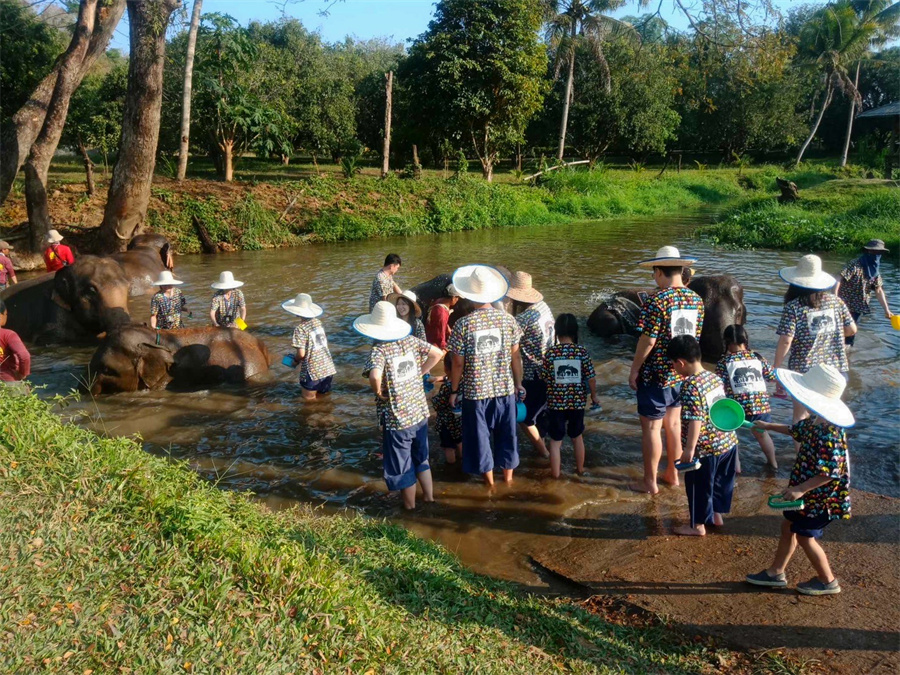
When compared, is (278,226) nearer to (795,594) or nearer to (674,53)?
(674,53)

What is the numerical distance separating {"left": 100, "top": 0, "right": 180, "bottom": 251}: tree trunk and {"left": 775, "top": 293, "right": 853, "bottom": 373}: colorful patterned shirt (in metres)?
15.1

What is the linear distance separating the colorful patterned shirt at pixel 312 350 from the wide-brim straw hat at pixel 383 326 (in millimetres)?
2564

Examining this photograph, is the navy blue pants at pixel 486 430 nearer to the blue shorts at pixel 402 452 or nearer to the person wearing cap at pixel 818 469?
the blue shorts at pixel 402 452

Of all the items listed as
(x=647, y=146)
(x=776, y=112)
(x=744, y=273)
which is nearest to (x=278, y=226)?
(x=744, y=273)

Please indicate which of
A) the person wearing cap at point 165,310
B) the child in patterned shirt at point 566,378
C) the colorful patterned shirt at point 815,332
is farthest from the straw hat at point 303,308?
the colorful patterned shirt at point 815,332

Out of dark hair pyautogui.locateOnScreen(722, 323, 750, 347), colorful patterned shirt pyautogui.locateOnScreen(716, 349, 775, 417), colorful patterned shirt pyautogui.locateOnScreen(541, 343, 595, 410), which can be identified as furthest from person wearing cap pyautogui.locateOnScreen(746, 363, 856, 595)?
colorful patterned shirt pyautogui.locateOnScreen(541, 343, 595, 410)

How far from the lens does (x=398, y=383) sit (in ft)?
18.4

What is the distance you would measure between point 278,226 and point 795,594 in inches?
801

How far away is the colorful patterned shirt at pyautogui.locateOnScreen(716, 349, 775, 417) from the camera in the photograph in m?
6.04

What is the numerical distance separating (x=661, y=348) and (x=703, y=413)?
733 mm

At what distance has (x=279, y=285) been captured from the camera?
15672 millimetres

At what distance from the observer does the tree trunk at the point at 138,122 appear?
16266 mm

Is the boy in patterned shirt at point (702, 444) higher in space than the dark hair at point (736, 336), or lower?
lower

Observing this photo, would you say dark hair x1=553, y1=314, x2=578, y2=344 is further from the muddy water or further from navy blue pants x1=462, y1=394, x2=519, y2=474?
the muddy water
